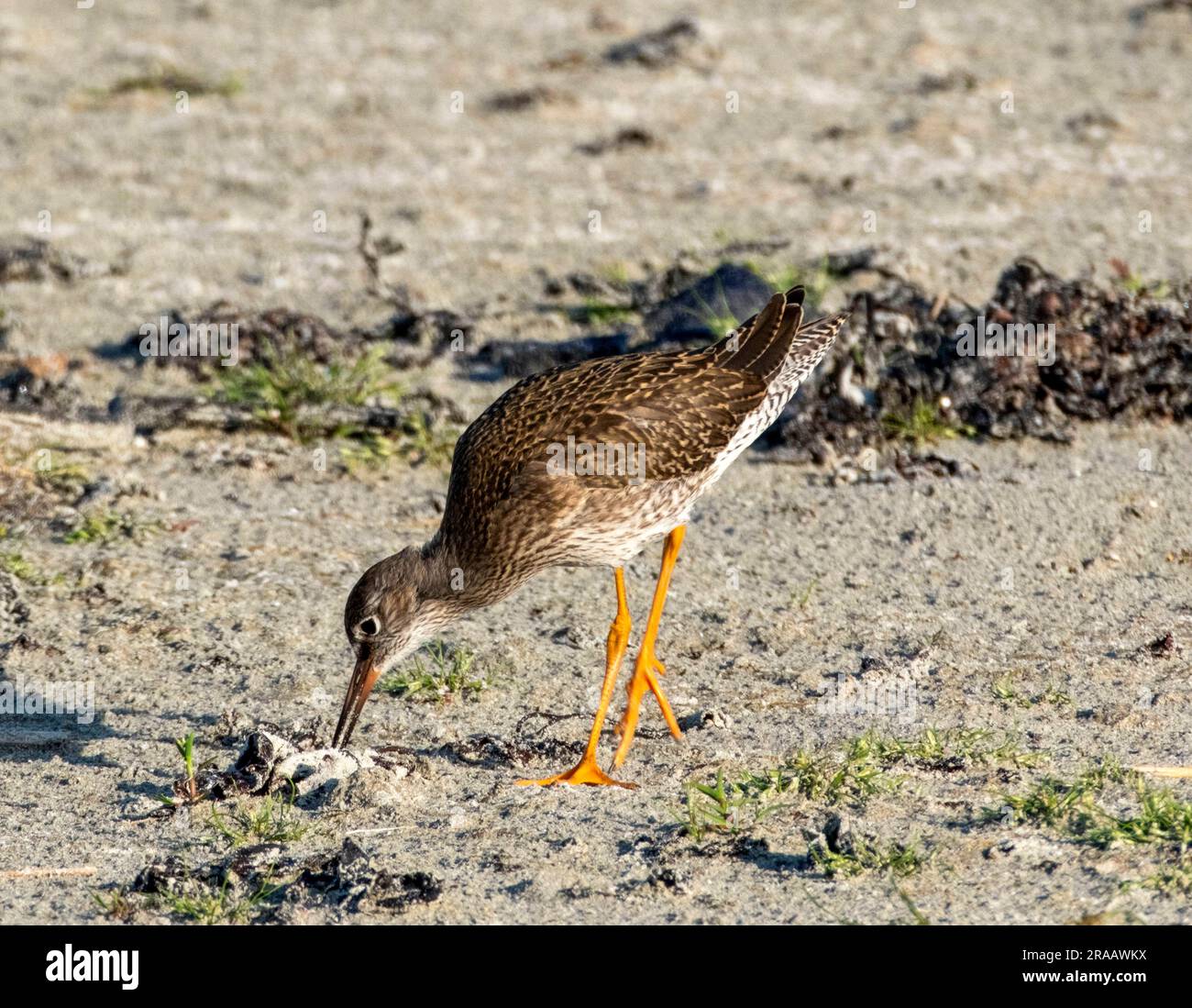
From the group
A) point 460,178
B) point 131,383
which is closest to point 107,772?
point 131,383

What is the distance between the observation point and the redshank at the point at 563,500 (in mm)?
6023

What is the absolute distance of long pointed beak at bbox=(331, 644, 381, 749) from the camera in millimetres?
5758

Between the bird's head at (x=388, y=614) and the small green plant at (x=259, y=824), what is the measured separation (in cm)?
46

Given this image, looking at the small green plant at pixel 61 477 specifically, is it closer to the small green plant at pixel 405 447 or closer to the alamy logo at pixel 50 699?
the small green plant at pixel 405 447

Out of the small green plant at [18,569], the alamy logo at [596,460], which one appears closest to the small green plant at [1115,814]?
the alamy logo at [596,460]

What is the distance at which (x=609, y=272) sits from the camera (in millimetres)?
10062

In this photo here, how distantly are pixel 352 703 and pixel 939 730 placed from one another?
77.7 inches

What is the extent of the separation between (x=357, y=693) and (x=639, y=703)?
3.19 ft

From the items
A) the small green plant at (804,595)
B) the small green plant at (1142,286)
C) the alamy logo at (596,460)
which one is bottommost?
the small green plant at (804,595)

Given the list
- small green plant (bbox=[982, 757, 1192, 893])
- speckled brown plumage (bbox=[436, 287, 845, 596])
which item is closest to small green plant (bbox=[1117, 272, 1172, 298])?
speckled brown plumage (bbox=[436, 287, 845, 596])

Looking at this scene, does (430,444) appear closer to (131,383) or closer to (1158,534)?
(131,383)

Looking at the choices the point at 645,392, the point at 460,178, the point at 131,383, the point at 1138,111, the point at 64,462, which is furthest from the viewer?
the point at 1138,111
